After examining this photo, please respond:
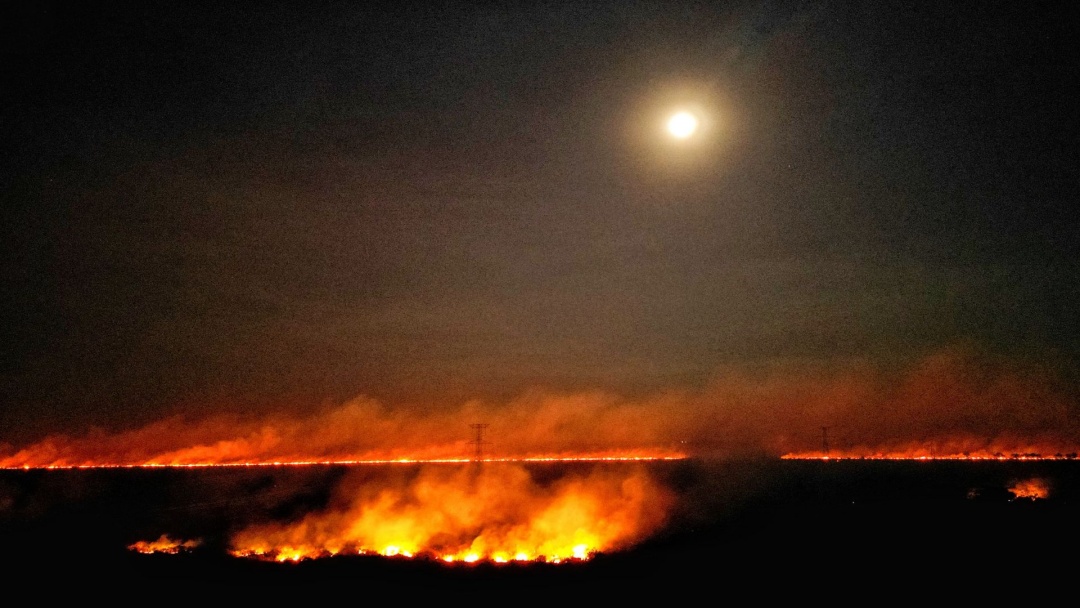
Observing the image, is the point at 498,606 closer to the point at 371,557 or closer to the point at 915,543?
the point at 371,557

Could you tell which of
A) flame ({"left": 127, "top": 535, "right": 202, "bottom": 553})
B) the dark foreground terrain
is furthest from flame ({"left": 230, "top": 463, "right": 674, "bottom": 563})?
flame ({"left": 127, "top": 535, "right": 202, "bottom": 553})

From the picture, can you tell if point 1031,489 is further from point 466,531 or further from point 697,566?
point 466,531

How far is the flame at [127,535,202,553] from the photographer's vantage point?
56.8 meters

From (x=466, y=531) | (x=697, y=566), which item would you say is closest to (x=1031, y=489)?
(x=697, y=566)

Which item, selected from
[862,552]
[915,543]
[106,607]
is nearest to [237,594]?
[106,607]

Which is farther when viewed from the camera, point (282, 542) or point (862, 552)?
point (282, 542)

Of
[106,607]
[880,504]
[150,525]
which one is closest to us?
[106,607]

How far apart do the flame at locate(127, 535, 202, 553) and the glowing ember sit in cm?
11252

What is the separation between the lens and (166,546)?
60375 millimetres

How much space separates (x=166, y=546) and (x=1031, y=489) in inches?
5389

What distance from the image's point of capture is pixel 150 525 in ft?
A: 290

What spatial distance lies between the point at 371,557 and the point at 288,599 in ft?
33.2

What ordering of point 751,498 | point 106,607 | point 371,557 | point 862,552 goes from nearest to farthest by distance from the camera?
point 106,607 → point 371,557 → point 862,552 → point 751,498

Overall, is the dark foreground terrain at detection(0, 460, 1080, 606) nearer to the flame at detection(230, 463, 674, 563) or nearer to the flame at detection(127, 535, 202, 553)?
the flame at detection(127, 535, 202, 553)
